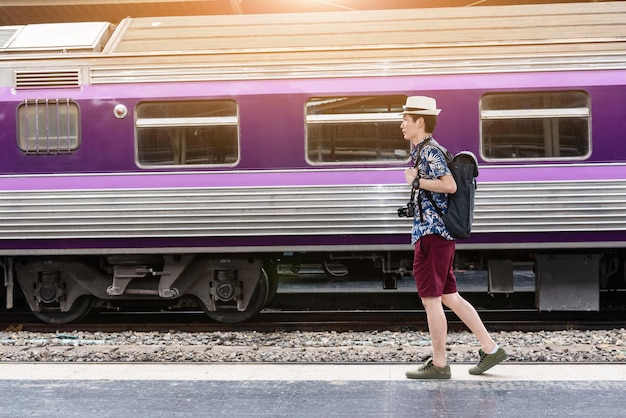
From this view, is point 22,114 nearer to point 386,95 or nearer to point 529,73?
point 386,95

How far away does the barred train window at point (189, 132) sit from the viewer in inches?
315

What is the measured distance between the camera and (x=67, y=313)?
855 cm

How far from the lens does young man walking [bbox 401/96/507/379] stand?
17.2 feet

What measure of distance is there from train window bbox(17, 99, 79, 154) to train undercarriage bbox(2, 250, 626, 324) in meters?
1.19

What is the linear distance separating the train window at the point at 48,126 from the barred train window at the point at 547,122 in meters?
4.11

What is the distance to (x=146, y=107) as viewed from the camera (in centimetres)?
803

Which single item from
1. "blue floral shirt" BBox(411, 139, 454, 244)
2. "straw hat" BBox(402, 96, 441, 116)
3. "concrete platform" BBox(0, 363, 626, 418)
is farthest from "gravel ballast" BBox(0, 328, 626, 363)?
"straw hat" BBox(402, 96, 441, 116)

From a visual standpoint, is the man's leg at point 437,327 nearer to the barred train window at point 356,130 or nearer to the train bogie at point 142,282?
the barred train window at point 356,130

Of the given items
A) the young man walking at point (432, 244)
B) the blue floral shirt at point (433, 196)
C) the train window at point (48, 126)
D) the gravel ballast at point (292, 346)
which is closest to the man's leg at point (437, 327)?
the young man walking at point (432, 244)

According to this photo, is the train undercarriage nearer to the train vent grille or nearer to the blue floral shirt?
the train vent grille

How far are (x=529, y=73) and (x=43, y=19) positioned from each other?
34.7 ft

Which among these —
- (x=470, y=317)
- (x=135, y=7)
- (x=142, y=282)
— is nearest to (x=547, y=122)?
(x=470, y=317)

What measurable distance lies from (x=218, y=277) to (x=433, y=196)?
3.57 meters

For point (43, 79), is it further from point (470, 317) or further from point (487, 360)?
point (487, 360)
